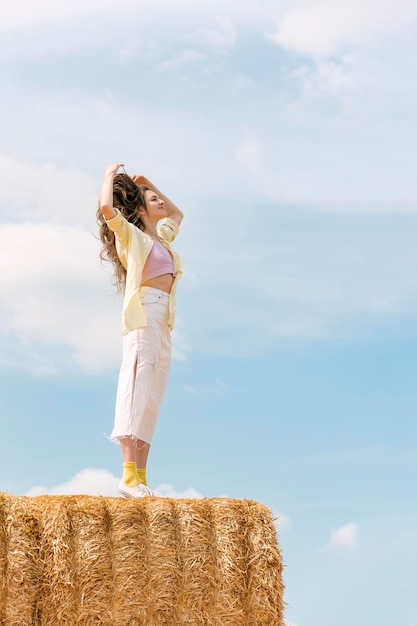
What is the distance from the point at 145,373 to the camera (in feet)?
18.7

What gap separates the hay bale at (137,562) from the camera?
13.9ft

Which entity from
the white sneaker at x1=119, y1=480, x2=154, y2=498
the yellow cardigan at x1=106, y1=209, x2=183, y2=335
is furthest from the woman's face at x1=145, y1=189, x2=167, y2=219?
the white sneaker at x1=119, y1=480, x2=154, y2=498

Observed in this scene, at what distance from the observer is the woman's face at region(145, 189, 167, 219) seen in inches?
246

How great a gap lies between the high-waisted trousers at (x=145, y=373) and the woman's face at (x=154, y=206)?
625 mm

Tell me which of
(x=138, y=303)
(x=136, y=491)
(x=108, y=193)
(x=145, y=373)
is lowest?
(x=136, y=491)

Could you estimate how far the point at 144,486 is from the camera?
547cm

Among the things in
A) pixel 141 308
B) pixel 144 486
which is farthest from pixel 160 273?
pixel 144 486

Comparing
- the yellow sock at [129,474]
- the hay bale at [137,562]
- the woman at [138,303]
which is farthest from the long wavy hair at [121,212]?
the hay bale at [137,562]

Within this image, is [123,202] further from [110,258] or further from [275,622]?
[275,622]

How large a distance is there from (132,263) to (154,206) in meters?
0.57

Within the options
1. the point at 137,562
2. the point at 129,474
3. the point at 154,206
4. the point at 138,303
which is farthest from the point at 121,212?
the point at 137,562

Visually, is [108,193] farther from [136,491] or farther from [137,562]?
[137,562]

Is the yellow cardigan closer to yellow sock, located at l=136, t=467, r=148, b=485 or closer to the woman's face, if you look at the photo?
the woman's face

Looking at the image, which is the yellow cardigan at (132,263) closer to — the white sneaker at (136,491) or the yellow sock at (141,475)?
the yellow sock at (141,475)
